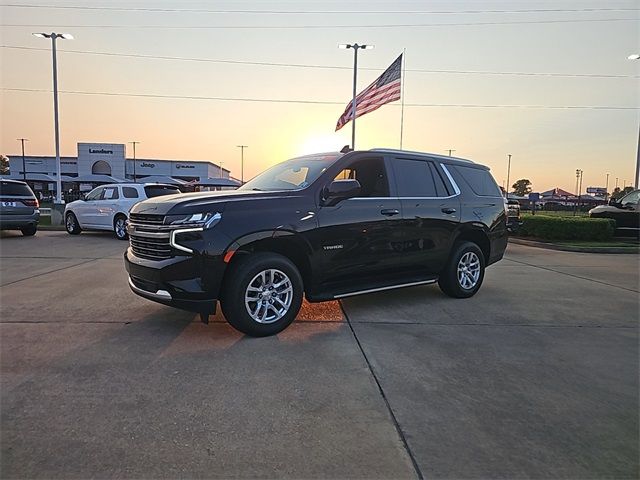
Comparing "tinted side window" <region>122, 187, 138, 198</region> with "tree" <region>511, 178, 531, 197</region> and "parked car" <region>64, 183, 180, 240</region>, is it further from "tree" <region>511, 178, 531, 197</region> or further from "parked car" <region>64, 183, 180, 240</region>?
"tree" <region>511, 178, 531, 197</region>

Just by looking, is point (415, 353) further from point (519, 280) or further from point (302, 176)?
point (519, 280)

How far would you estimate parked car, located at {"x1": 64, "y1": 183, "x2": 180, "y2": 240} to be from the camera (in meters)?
13.8

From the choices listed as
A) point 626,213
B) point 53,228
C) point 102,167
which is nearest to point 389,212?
point 626,213

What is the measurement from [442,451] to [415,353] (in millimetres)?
1569

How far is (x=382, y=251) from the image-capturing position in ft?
17.5

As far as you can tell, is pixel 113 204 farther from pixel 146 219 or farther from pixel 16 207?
pixel 146 219

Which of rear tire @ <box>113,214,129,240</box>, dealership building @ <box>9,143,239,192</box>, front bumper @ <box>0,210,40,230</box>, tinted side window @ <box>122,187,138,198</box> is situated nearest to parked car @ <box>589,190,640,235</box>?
tinted side window @ <box>122,187,138,198</box>

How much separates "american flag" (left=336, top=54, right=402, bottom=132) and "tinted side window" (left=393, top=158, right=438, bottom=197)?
13.9 meters

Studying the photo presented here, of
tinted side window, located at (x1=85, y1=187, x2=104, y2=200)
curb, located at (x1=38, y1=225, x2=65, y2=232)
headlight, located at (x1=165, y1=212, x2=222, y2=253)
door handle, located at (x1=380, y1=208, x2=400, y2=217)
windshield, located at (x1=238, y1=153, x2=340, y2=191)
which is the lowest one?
curb, located at (x1=38, y1=225, x2=65, y2=232)

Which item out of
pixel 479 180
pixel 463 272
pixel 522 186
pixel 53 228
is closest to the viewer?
pixel 463 272

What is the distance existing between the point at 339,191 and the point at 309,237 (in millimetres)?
612

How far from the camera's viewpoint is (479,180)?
22.6 ft

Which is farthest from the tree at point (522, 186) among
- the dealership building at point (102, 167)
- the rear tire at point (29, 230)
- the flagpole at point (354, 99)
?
the rear tire at point (29, 230)

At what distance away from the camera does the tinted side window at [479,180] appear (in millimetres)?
6629
